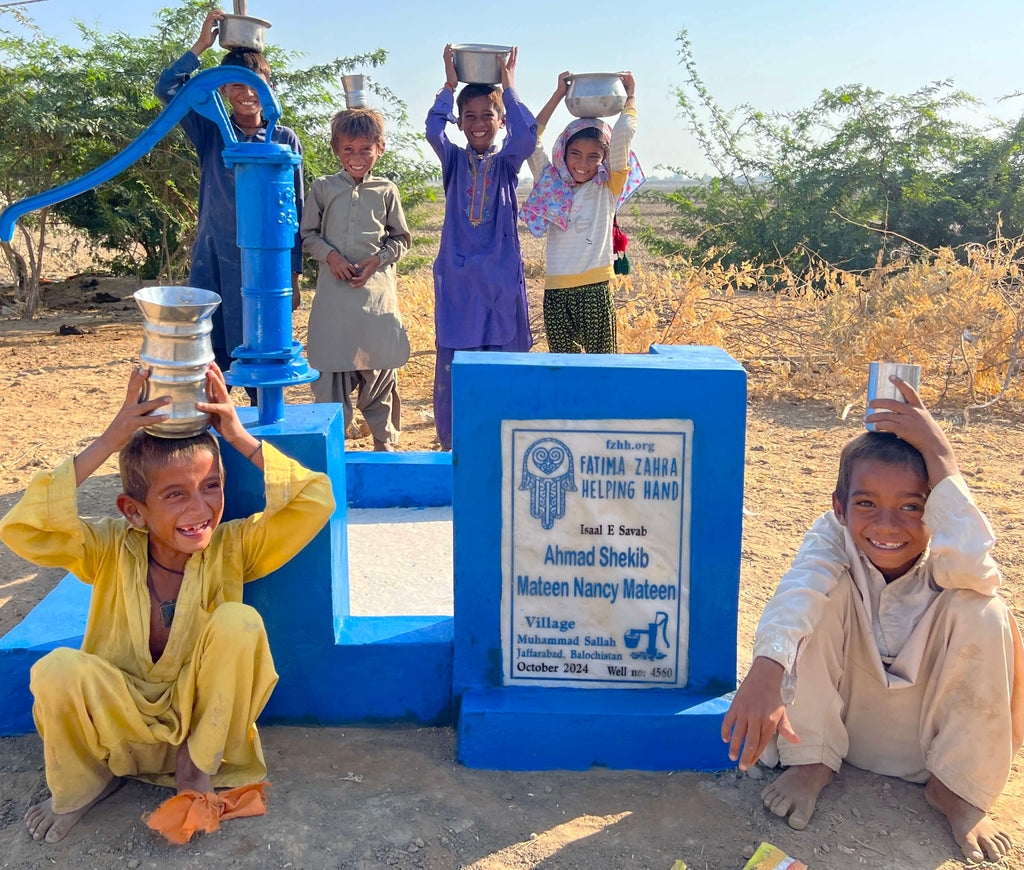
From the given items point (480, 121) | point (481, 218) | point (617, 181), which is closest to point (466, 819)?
point (481, 218)

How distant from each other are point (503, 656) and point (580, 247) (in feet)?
7.68

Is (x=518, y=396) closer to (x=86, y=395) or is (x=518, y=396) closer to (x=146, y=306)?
(x=146, y=306)

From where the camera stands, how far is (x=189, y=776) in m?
2.24

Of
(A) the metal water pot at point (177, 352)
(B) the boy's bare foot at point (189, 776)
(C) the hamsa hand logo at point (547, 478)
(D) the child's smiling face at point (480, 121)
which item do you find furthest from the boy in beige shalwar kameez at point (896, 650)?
(D) the child's smiling face at point (480, 121)

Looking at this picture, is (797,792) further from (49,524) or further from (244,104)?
(244,104)

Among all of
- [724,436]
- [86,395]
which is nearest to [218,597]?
[724,436]

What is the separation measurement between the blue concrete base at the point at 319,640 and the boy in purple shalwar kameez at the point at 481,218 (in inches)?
71.1

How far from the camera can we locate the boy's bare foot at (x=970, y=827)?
2.15 metres

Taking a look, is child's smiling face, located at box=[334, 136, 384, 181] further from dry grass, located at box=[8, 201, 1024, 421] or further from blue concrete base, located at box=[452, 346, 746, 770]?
dry grass, located at box=[8, 201, 1024, 421]

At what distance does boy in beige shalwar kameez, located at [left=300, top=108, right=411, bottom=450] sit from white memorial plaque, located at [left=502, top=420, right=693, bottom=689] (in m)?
2.32

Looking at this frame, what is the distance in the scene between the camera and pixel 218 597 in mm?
2387

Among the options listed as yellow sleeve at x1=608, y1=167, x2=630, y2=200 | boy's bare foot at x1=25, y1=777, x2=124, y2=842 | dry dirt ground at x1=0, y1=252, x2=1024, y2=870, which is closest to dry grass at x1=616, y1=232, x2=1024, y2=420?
yellow sleeve at x1=608, y1=167, x2=630, y2=200

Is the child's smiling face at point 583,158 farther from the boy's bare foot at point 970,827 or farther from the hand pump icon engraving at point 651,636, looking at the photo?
the boy's bare foot at point 970,827

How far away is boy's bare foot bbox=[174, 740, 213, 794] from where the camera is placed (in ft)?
7.29
